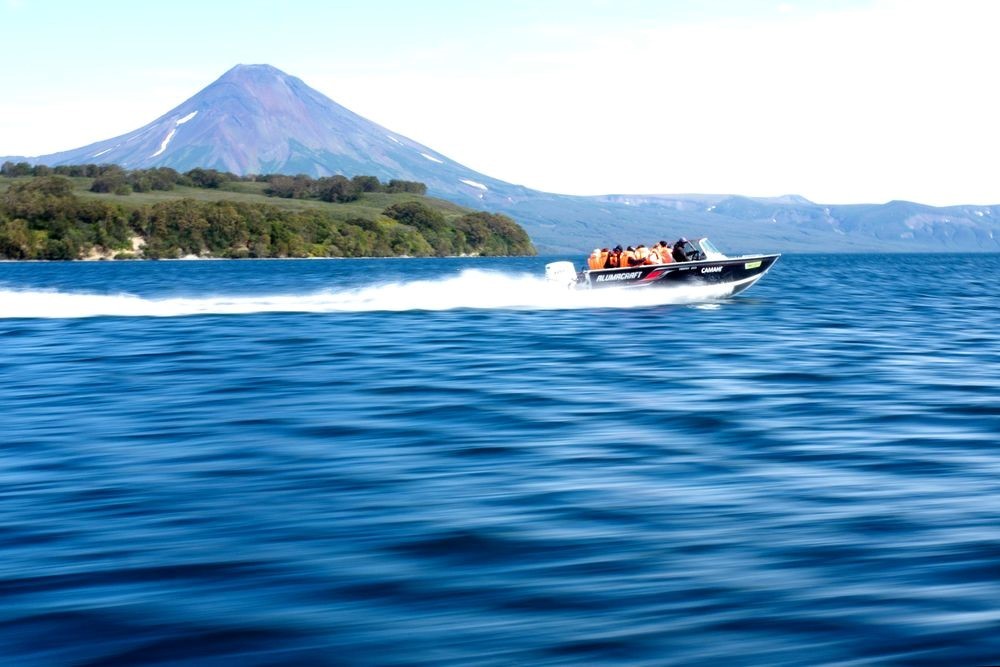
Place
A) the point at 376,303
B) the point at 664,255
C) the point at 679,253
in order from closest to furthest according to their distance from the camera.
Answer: the point at 664,255 < the point at 679,253 < the point at 376,303

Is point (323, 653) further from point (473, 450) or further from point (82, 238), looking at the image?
point (82, 238)

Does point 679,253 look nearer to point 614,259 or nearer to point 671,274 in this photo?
A: point 671,274

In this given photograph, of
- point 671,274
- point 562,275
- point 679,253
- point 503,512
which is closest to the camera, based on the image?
point 503,512

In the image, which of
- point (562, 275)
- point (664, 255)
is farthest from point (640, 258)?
point (562, 275)

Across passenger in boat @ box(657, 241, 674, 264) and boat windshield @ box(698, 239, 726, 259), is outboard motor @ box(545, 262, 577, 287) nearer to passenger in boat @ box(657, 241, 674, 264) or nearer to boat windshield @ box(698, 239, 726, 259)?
passenger in boat @ box(657, 241, 674, 264)

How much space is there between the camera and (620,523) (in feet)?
33.0

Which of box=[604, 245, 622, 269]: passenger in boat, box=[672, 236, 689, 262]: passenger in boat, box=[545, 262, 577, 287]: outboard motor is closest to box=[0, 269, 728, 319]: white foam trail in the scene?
box=[545, 262, 577, 287]: outboard motor

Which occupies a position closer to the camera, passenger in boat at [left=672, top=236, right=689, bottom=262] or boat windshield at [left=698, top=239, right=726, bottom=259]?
passenger in boat at [left=672, top=236, right=689, bottom=262]

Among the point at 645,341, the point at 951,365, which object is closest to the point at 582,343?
the point at 645,341

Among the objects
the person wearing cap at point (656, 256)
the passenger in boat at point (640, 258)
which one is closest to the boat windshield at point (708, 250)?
the person wearing cap at point (656, 256)

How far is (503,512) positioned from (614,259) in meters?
31.3

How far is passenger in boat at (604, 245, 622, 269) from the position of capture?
135 ft

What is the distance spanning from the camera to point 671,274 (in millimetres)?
40688

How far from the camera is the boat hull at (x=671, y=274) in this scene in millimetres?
40531
